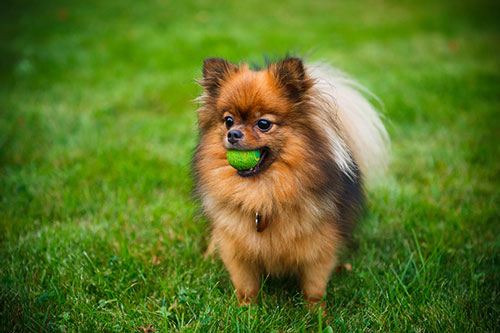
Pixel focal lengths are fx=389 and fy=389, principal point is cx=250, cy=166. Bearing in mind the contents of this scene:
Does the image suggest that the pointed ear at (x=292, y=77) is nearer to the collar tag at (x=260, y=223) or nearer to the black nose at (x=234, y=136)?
the black nose at (x=234, y=136)

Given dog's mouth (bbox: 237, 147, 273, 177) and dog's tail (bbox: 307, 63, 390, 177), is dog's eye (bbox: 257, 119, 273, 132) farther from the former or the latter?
dog's tail (bbox: 307, 63, 390, 177)

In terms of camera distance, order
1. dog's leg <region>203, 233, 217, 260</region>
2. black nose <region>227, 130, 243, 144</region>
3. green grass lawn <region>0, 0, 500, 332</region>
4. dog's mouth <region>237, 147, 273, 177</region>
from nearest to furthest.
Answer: black nose <region>227, 130, 243, 144</region>, dog's mouth <region>237, 147, 273, 177</region>, green grass lawn <region>0, 0, 500, 332</region>, dog's leg <region>203, 233, 217, 260</region>

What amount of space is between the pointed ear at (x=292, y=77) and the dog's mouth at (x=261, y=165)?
0.36 metres

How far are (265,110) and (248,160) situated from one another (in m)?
0.30

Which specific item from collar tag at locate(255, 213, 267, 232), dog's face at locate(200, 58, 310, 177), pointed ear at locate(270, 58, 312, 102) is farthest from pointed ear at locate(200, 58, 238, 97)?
collar tag at locate(255, 213, 267, 232)

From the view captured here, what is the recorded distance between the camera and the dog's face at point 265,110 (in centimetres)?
219

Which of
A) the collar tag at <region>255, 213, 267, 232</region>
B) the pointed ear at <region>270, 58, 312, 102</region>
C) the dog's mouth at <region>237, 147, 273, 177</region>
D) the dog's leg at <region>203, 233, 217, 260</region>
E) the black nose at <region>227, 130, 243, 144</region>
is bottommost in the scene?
the dog's leg at <region>203, 233, 217, 260</region>

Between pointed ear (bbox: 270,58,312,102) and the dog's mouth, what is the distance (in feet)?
1.17

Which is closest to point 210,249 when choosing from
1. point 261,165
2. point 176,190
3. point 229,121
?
point 261,165

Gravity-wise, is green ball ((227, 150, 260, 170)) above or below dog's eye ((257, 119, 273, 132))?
below

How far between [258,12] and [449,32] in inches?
203

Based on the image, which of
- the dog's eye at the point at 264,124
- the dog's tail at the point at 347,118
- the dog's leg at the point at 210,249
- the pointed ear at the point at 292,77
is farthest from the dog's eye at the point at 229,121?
the dog's leg at the point at 210,249

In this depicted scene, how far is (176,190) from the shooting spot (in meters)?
3.95

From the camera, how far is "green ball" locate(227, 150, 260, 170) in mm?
2178
